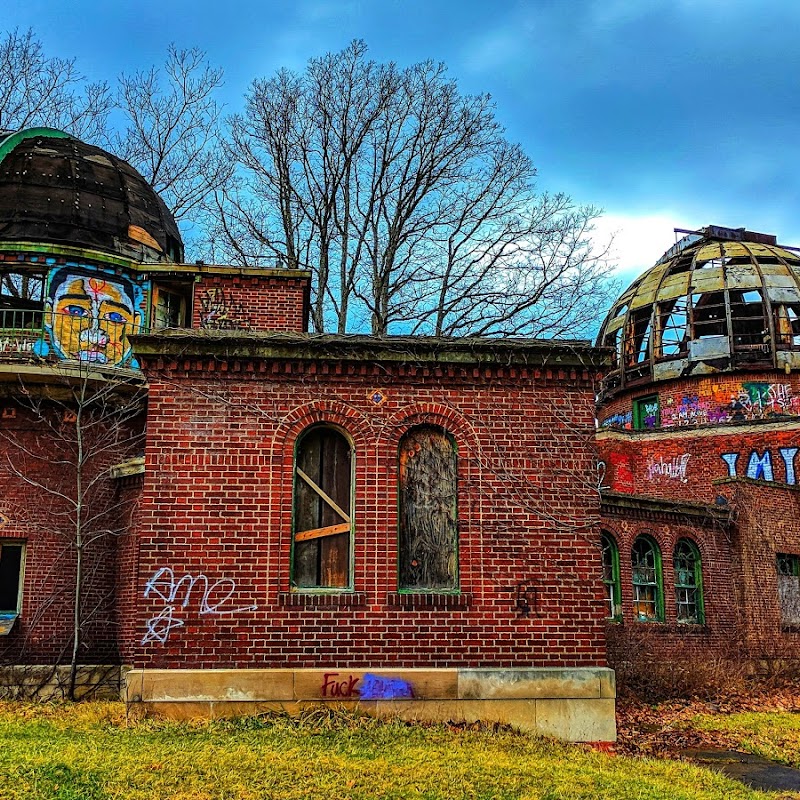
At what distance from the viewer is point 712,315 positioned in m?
31.7

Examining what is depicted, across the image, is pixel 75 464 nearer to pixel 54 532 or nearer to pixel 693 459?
pixel 54 532

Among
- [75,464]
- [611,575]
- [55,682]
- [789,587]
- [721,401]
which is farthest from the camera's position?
[721,401]

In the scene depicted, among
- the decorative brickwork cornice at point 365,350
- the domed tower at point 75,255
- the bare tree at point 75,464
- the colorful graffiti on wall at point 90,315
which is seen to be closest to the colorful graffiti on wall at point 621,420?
the domed tower at point 75,255

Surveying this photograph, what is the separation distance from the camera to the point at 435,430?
11.0 meters

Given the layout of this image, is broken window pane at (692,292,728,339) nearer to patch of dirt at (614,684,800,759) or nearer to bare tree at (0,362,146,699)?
patch of dirt at (614,684,800,759)

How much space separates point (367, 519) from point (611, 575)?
8.71 m

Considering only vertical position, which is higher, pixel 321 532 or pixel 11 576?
pixel 321 532

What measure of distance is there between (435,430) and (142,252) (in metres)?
8.99

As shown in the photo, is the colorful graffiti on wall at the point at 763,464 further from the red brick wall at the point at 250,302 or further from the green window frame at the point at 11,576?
the green window frame at the point at 11,576

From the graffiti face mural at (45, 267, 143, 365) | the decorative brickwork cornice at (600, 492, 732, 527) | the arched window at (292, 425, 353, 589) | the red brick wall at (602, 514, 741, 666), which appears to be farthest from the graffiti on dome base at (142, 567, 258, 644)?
the decorative brickwork cornice at (600, 492, 732, 527)

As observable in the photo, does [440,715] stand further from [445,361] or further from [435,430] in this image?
[445,361]

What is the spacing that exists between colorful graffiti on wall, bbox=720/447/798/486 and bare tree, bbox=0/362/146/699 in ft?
60.1

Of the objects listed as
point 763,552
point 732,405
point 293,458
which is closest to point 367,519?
Result: point 293,458

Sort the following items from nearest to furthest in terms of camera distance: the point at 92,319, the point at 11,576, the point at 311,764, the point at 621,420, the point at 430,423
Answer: the point at 311,764 → the point at 430,423 → the point at 11,576 → the point at 92,319 → the point at 621,420
